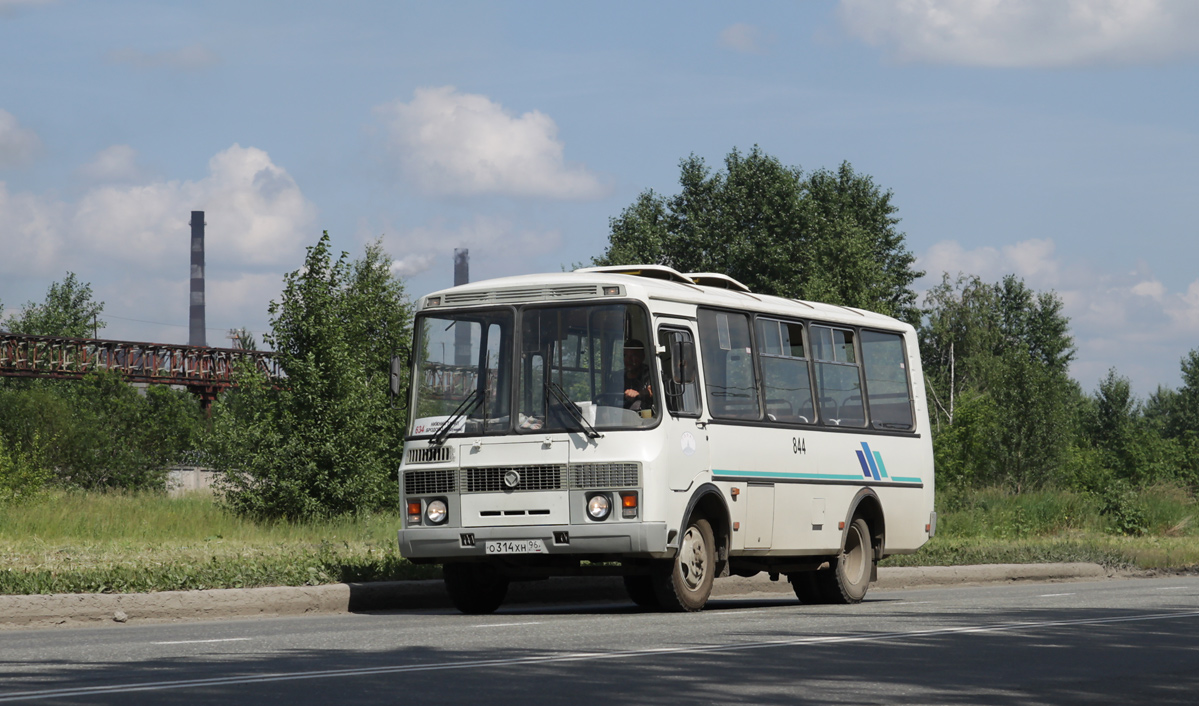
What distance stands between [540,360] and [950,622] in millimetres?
A: 4341

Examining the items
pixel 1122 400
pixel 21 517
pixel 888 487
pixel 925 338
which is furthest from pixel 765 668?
pixel 1122 400

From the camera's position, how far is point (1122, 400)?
101m

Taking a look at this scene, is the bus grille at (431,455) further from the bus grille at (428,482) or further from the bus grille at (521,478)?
the bus grille at (521,478)

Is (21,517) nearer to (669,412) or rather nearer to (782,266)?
(669,412)

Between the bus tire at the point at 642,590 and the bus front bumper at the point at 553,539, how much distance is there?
91 cm

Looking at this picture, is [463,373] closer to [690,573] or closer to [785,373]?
[690,573]

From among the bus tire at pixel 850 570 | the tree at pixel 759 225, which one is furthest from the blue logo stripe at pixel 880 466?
the tree at pixel 759 225

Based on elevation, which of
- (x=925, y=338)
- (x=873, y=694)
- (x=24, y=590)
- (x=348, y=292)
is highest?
(x=925, y=338)

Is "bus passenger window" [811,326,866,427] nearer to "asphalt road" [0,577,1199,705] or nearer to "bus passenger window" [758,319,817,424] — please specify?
"bus passenger window" [758,319,817,424]


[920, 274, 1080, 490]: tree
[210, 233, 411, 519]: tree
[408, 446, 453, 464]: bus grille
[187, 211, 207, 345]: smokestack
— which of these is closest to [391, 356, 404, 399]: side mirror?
[408, 446, 453, 464]: bus grille

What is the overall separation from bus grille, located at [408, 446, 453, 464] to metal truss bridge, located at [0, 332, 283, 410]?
200 feet

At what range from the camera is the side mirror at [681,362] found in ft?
44.6

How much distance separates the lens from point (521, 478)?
13.4 m

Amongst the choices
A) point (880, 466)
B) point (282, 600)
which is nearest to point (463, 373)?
point (282, 600)
